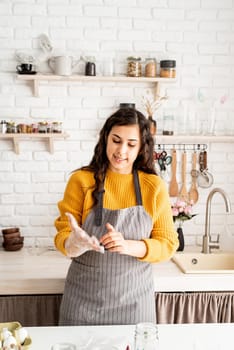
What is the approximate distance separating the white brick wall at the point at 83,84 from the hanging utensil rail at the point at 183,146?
175mm

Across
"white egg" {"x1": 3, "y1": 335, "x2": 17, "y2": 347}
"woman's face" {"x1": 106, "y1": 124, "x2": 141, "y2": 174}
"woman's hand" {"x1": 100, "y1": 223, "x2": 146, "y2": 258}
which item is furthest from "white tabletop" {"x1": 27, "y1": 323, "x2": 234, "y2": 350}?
"woman's face" {"x1": 106, "y1": 124, "x2": 141, "y2": 174}

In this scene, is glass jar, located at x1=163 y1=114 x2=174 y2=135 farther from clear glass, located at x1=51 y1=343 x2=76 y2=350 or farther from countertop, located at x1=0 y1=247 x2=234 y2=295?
clear glass, located at x1=51 y1=343 x2=76 y2=350

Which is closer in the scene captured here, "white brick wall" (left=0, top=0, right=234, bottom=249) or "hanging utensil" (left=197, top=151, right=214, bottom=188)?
"white brick wall" (left=0, top=0, right=234, bottom=249)

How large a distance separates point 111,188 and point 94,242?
1.41 ft

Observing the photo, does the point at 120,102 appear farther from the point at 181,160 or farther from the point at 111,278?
the point at 111,278

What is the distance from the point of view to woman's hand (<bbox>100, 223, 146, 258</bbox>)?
1.87m

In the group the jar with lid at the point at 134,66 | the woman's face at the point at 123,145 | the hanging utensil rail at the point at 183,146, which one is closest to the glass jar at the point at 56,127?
the jar with lid at the point at 134,66

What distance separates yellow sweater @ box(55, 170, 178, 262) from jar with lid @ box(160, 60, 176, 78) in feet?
4.07

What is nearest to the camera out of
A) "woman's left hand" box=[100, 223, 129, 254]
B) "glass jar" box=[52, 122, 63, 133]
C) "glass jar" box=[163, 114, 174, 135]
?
"woman's left hand" box=[100, 223, 129, 254]

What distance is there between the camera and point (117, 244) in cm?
188

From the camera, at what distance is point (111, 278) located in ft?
6.87

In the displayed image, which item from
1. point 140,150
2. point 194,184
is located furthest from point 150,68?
point 140,150

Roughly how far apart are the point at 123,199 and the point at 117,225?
12 centimetres

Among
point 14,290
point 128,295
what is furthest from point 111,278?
point 14,290
